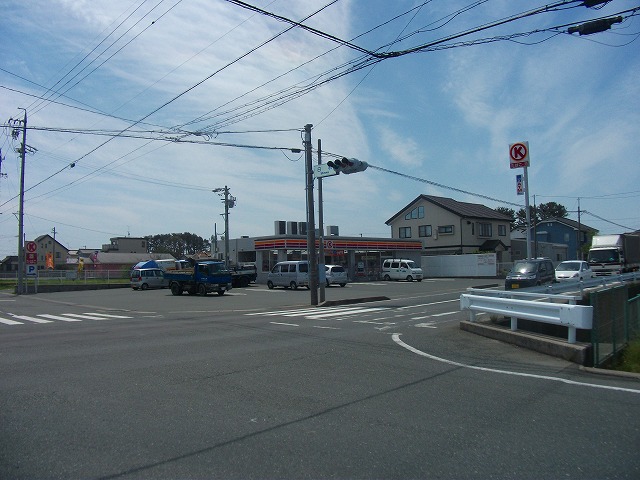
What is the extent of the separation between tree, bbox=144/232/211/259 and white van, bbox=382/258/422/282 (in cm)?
8877

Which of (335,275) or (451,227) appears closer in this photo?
(335,275)

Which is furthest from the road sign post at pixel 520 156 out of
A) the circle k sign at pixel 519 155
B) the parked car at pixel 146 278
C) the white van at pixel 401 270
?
the parked car at pixel 146 278

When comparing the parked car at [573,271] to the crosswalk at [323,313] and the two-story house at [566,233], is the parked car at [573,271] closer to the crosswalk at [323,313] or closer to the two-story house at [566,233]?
the crosswalk at [323,313]

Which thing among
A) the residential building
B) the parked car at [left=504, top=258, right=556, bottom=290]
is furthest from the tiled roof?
the residential building

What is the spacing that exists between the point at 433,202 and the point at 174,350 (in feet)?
168

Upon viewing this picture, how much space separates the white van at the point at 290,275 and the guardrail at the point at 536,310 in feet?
75.2

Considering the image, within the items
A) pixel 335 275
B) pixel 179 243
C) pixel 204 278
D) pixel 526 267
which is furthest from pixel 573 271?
pixel 179 243

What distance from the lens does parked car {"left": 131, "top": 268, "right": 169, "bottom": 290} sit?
41281 millimetres

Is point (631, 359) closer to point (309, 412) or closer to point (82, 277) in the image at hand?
point (309, 412)

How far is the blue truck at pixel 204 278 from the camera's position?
3164cm

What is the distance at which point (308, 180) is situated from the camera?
2362cm

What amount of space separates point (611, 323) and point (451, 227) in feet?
159

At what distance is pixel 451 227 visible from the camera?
57312 millimetres

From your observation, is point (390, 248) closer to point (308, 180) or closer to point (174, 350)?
point (308, 180)
